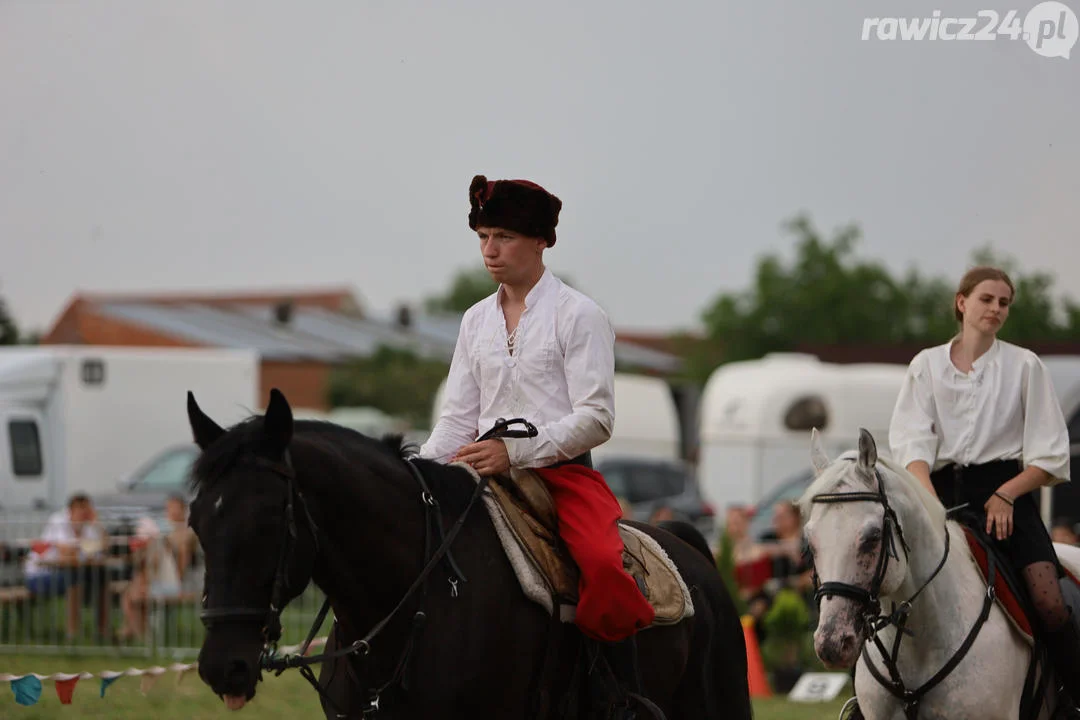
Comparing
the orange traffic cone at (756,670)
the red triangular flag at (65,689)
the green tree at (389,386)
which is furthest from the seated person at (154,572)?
the green tree at (389,386)

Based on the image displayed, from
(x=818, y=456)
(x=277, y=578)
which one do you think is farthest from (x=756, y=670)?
(x=277, y=578)

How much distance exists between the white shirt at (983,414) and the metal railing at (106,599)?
9.62m

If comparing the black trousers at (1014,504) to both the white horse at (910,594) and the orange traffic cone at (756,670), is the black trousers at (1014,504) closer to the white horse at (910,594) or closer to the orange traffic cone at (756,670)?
the white horse at (910,594)

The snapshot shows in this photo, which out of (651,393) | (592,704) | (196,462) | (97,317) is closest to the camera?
(196,462)

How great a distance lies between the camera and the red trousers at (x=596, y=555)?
471 cm

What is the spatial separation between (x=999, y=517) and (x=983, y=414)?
17.2 inches

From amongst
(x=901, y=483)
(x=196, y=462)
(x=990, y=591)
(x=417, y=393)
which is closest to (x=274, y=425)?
(x=196, y=462)

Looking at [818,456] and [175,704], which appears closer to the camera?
[818,456]

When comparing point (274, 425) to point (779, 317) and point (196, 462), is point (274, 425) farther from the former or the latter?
point (779, 317)

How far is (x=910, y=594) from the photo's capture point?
570 cm

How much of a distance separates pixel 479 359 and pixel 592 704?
122 cm

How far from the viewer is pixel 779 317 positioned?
61.2 metres

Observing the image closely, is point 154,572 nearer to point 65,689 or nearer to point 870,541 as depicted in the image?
point 65,689

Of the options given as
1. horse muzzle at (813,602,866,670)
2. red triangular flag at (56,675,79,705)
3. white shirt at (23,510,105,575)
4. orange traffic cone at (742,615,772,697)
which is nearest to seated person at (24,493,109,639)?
white shirt at (23,510,105,575)
